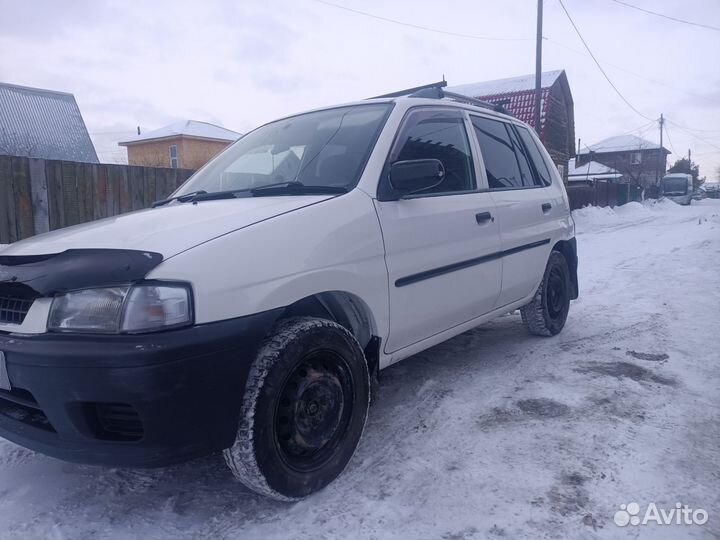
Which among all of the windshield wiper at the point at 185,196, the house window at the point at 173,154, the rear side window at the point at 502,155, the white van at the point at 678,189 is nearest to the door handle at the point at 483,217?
the rear side window at the point at 502,155

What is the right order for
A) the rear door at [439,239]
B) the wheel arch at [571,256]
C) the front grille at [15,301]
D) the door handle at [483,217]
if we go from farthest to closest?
the wheel arch at [571,256] → the door handle at [483,217] → the rear door at [439,239] → the front grille at [15,301]

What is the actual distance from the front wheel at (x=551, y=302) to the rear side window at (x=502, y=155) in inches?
31.7

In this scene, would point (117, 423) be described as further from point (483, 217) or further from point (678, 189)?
point (678, 189)

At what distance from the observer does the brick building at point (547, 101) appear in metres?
24.0

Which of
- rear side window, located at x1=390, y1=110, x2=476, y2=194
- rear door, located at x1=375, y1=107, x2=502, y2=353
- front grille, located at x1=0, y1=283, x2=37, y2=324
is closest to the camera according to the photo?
front grille, located at x1=0, y1=283, x2=37, y2=324

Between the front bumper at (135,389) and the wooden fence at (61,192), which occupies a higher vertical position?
the wooden fence at (61,192)

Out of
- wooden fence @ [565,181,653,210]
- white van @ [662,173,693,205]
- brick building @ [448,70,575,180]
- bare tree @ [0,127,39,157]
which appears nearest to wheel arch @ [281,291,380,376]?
Result: wooden fence @ [565,181,653,210]

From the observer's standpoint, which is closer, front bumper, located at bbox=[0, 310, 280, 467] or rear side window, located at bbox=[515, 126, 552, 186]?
front bumper, located at bbox=[0, 310, 280, 467]

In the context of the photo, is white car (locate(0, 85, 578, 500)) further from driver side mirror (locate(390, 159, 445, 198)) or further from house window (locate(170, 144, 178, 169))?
house window (locate(170, 144, 178, 169))

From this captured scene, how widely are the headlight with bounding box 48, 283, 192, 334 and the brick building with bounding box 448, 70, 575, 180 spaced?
2189 centimetres

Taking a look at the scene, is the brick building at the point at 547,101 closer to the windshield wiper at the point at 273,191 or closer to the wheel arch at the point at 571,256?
the wheel arch at the point at 571,256

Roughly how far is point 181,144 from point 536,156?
3048 cm

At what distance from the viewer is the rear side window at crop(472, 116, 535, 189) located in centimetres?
394

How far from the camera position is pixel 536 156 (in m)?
4.80
